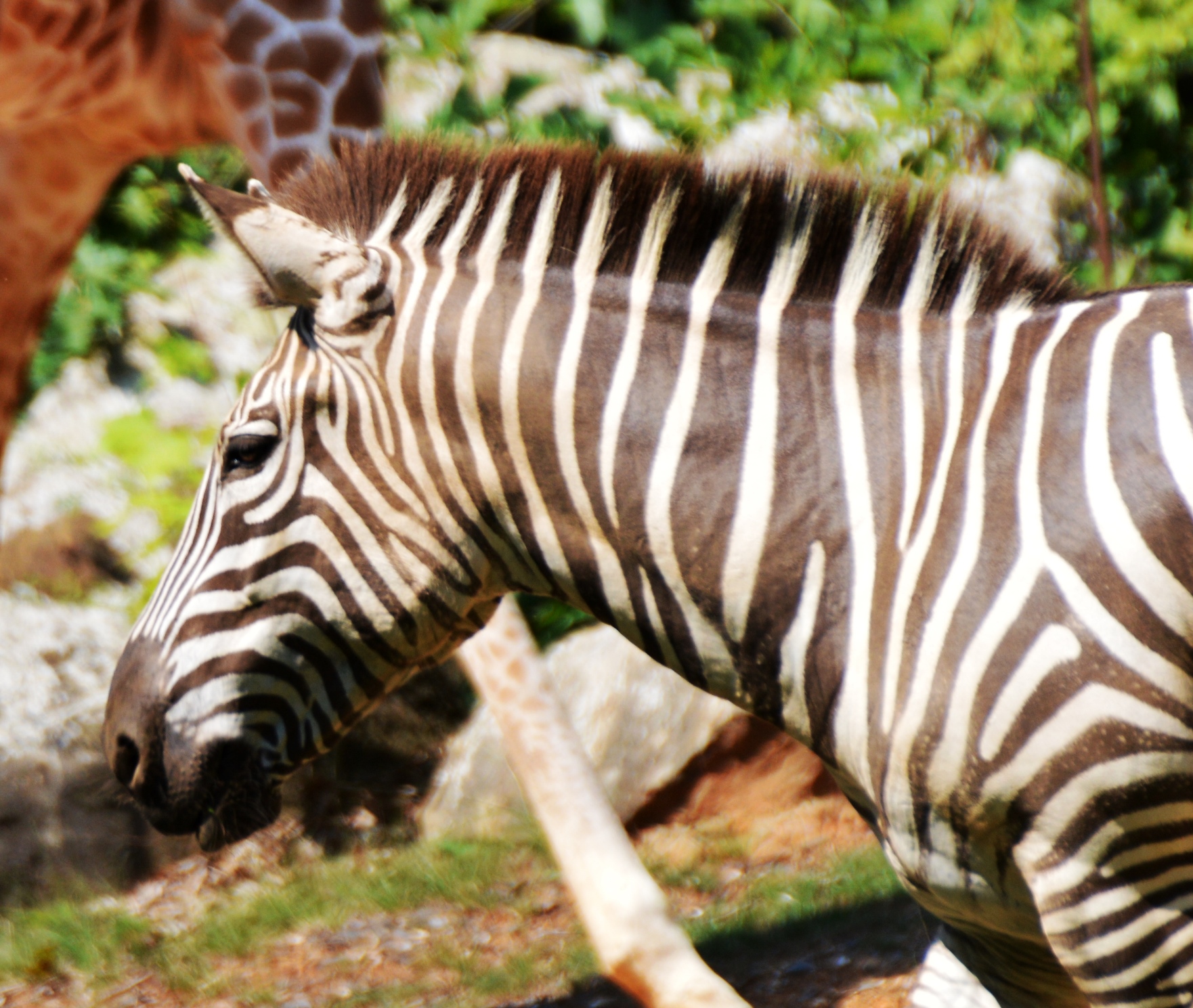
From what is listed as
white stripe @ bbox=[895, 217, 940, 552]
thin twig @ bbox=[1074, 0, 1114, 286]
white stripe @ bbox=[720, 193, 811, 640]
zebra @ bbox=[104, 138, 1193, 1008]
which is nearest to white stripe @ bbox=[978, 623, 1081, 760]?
zebra @ bbox=[104, 138, 1193, 1008]

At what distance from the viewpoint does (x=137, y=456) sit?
6375 mm

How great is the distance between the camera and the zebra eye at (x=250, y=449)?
228cm

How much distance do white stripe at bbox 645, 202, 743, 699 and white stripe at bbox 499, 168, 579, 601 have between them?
22cm

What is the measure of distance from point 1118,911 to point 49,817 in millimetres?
4626

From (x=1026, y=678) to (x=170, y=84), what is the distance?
4007mm

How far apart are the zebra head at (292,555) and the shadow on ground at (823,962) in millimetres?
2181

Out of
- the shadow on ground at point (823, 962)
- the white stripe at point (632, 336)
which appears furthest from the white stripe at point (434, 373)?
the shadow on ground at point (823, 962)

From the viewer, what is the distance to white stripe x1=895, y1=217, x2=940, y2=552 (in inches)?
79.7

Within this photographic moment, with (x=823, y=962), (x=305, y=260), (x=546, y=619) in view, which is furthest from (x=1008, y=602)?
(x=546, y=619)

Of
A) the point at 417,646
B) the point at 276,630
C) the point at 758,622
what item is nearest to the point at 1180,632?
the point at 758,622

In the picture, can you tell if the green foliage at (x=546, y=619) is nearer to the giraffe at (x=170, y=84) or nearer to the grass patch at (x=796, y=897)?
the grass patch at (x=796, y=897)

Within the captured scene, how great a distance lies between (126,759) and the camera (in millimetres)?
2420

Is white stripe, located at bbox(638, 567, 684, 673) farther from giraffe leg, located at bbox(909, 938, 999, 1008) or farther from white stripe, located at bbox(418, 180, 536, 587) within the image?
giraffe leg, located at bbox(909, 938, 999, 1008)

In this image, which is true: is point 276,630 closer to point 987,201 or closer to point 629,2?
point 987,201
